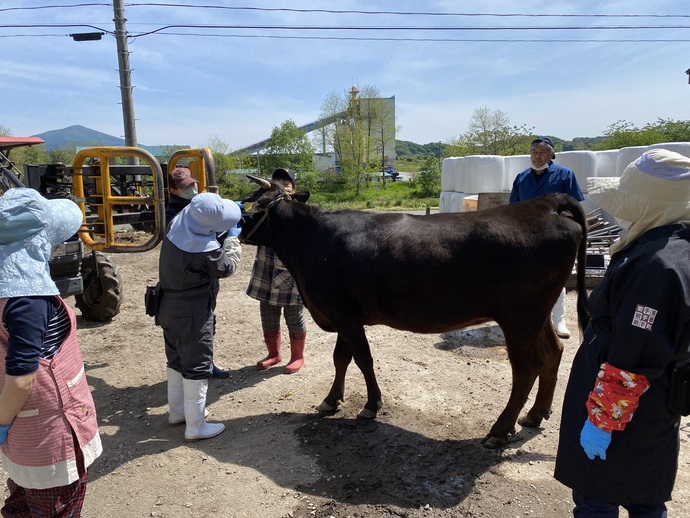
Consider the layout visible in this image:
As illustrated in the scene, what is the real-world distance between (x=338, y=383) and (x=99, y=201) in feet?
12.8

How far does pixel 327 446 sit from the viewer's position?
3730 millimetres

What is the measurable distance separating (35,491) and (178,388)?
192 centimetres

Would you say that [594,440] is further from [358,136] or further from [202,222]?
[358,136]

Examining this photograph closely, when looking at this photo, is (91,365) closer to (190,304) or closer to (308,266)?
(190,304)

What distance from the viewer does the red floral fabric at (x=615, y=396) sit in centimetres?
183

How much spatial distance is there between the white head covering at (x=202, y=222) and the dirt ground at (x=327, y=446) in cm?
150

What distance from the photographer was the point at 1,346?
196cm

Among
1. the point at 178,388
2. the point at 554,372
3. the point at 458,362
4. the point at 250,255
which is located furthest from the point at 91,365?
the point at 250,255

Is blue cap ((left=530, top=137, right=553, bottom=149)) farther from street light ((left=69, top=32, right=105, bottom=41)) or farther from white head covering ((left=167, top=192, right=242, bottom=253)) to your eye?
street light ((left=69, top=32, right=105, bottom=41))

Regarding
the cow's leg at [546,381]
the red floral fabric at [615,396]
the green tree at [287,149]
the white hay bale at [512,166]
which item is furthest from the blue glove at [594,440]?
the green tree at [287,149]

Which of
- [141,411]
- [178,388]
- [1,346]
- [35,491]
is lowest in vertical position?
[141,411]

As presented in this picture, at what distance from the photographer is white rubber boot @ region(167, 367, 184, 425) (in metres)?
4.05

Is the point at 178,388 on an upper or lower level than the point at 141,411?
upper

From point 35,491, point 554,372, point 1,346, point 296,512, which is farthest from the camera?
point 554,372
